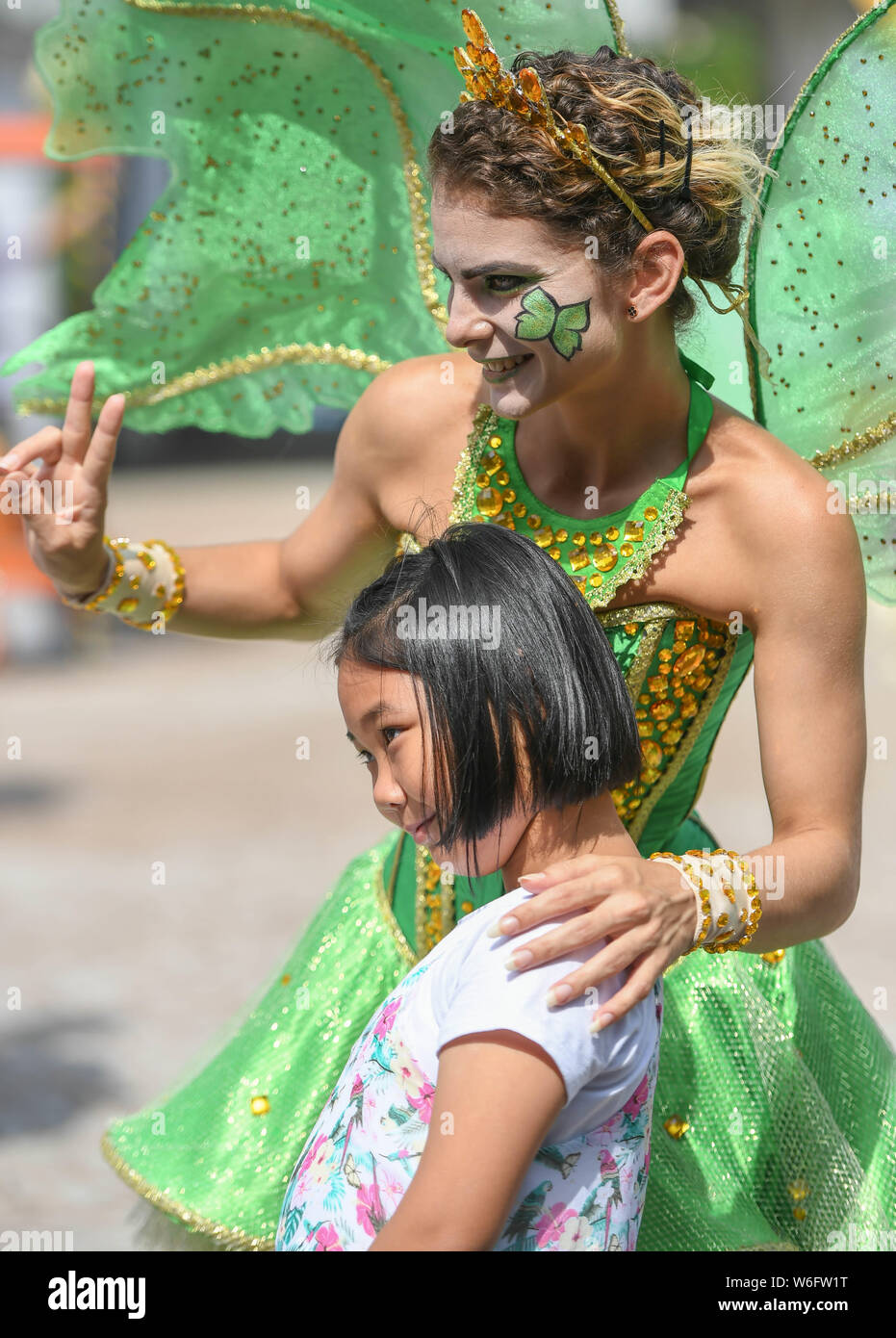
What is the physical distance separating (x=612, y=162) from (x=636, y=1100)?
0.94 meters

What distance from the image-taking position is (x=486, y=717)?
1.26m

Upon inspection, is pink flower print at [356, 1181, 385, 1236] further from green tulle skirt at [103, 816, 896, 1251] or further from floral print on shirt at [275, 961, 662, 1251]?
green tulle skirt at [103, 816, 896, 1251]

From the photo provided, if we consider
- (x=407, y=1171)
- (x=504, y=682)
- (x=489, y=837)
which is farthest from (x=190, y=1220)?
(x=504, y=682)

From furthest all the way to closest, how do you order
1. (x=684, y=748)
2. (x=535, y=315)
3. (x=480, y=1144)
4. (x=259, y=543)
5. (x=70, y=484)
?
(x=259, y=543), (x=70, y=484), (x=684, y=748), (x=535, y=315), (x=480, y=1144)

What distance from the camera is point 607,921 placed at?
1246 millimetres

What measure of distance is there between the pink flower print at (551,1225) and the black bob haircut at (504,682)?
284 millimetres

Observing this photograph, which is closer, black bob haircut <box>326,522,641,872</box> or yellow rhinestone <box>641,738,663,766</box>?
black bob haircut <box>326,522,641,872</box>

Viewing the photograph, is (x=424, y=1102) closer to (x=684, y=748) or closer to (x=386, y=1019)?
(x=386, y=1019)

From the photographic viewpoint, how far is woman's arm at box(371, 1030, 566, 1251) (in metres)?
1.11

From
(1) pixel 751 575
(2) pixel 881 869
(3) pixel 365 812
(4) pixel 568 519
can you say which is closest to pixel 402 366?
(4) pixel 568 519

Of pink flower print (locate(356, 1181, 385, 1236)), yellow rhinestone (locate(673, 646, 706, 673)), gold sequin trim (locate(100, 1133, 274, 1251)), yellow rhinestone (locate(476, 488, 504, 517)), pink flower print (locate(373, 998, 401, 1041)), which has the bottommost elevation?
gold sequin trim (locate(100, 1133, 274, 1251))

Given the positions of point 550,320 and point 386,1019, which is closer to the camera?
point 386,1019
